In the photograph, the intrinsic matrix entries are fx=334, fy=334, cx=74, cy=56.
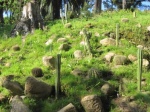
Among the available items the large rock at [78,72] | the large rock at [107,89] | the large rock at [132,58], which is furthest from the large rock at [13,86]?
the large rock at [132,58]

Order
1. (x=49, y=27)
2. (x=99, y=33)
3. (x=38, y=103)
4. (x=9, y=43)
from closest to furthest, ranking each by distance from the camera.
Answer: (x=38, y=103), (x=99, y=33), (x=9, y=43), (x=49, y=27)

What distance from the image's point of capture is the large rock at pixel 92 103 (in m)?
6.25

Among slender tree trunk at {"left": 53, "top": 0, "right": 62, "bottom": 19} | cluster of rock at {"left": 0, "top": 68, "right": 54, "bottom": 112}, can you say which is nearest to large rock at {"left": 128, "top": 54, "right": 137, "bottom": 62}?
cluster of rock at {"left": 0, "top": 68, "right": 54, "bottom": 112}

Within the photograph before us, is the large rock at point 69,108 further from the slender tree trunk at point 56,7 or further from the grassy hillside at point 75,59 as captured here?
the slender tree trunk at point 56,7

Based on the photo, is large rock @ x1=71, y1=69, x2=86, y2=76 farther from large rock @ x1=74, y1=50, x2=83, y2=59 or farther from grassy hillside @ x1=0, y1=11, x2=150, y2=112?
large rock @ x1=74, y1=50, x2=83, y2=59

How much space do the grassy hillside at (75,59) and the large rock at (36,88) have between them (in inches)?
5.7

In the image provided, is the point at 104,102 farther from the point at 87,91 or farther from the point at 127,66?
the point at 127,66

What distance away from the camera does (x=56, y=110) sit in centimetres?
635

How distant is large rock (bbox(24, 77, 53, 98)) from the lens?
21.7 feet

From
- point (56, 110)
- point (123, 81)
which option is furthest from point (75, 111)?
point (123, 81)

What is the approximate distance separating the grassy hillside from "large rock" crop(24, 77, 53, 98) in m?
0.14

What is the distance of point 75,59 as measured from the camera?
8.61 metres

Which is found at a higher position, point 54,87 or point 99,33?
point 99,33

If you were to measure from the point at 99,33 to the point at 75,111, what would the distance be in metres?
4.50
